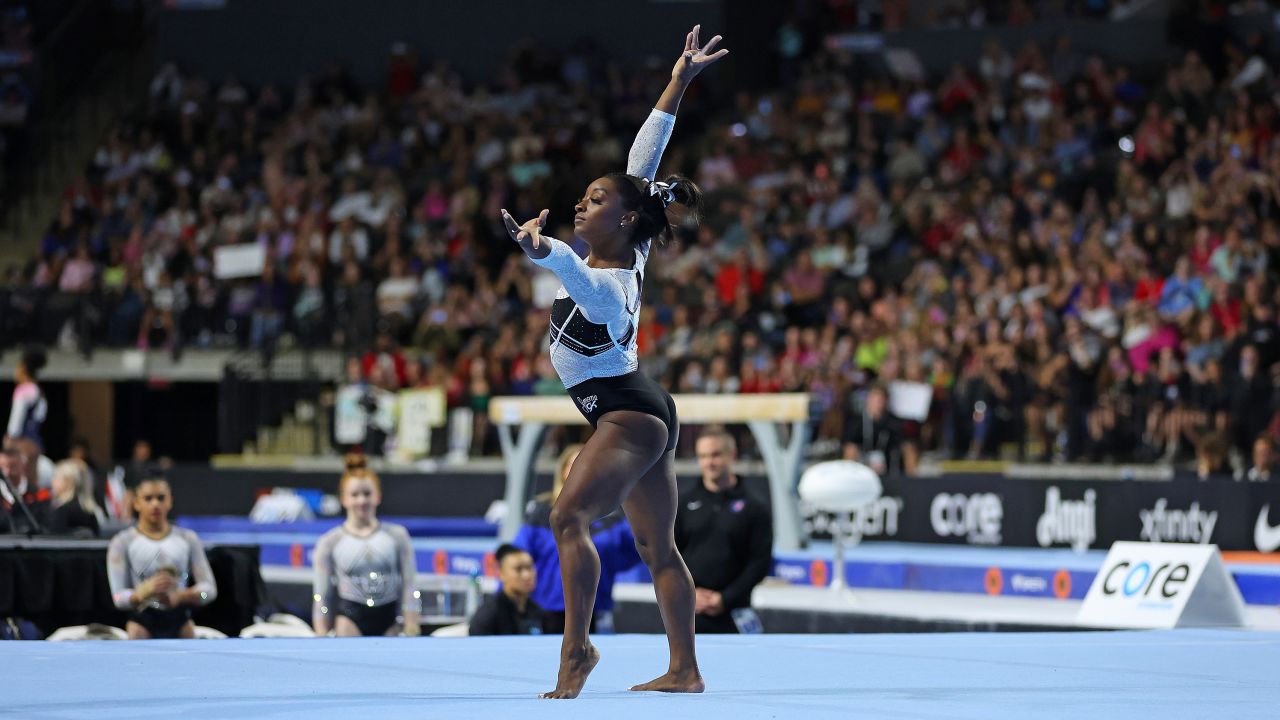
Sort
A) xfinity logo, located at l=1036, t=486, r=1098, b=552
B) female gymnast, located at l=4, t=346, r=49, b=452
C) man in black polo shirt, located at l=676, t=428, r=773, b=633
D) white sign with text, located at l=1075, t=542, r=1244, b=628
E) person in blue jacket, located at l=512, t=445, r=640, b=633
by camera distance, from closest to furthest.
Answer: man in black polo shirt, located at l=676, t=428, r=773, b=633 → white sign with text, located at l=1075, t=542, r=1244, b=628 → person in blue jacket, located at l=512, t=445, r=640, b=633 → xfinity logo, located at l=1036, t=486, r=1098, b=552 → female gymnast, located at l=4, t=346, r=49, b=452

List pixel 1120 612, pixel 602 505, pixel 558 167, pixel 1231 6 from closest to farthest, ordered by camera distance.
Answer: pixel 602 505, pixel 1120 612, pixel 1231 6, pixel 558 167

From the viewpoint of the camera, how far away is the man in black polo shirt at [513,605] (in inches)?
335

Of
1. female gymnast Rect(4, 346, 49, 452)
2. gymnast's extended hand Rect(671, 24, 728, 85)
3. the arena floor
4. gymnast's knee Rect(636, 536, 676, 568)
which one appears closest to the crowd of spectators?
female gymnast Rect(4, 346, 49, 452)

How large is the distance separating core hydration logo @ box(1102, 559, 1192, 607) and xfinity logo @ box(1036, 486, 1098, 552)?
4.46 metres

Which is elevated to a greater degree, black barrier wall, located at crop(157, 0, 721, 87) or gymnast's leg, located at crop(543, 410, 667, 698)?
black barrier wall, located at crop(157, 0, 721, 87)

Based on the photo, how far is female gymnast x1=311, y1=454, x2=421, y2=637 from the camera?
8398mm

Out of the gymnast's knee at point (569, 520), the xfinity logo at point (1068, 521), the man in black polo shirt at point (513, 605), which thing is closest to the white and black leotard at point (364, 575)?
the man in black polo shirt at point (513, 605)

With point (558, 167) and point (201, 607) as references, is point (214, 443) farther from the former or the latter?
point (201, 607)

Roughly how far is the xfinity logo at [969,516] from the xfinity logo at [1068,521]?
1.29 ft

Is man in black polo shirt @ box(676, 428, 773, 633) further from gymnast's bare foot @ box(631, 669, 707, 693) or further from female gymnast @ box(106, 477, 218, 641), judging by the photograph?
gymnast's bare foot @ box(631, 669, 707, 693)

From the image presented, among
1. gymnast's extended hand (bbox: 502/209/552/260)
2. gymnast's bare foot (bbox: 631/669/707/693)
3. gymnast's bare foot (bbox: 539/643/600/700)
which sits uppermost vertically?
gymnast's extended hand (bbox: 502/209/552/260)

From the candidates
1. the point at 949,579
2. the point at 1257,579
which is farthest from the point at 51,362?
the point at 1257,579

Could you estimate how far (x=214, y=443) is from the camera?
23.6 meters

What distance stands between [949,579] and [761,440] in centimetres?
171
